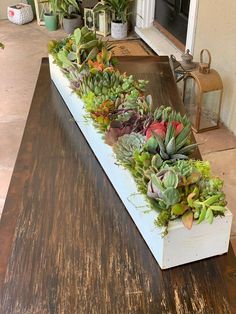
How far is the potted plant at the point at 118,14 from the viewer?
4180 mm

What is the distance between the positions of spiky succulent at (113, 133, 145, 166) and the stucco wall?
65.9 inches

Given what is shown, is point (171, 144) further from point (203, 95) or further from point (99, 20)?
point (99, 20)

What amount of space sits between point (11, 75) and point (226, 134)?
1830 mm

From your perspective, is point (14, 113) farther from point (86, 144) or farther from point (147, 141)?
point (147, 141)

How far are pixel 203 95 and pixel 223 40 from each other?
1.30 feet

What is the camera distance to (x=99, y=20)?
440cm

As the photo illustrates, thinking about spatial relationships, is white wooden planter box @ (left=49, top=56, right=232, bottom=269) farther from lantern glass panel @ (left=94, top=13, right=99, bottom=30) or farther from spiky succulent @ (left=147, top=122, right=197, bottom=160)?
lantern glass panel @ (left=94, top=13, right=99, bottom=30)

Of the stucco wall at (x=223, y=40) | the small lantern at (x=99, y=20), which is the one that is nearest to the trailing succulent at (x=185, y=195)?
the stucco wall at (x=223, y=40)

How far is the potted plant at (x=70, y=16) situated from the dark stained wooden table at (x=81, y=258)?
3089 millimetres

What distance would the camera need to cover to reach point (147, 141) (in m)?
1.25

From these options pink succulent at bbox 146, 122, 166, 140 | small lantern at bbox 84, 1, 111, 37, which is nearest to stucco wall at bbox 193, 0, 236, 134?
small lantern at bbox 84, 1, 111, 37

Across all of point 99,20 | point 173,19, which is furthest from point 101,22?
point 173,19

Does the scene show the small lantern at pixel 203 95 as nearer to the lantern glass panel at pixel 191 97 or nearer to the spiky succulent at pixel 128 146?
the lantern glass panel at pixel 191 97

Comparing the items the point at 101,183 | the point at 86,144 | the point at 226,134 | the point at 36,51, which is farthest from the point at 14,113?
the point at 101,183
